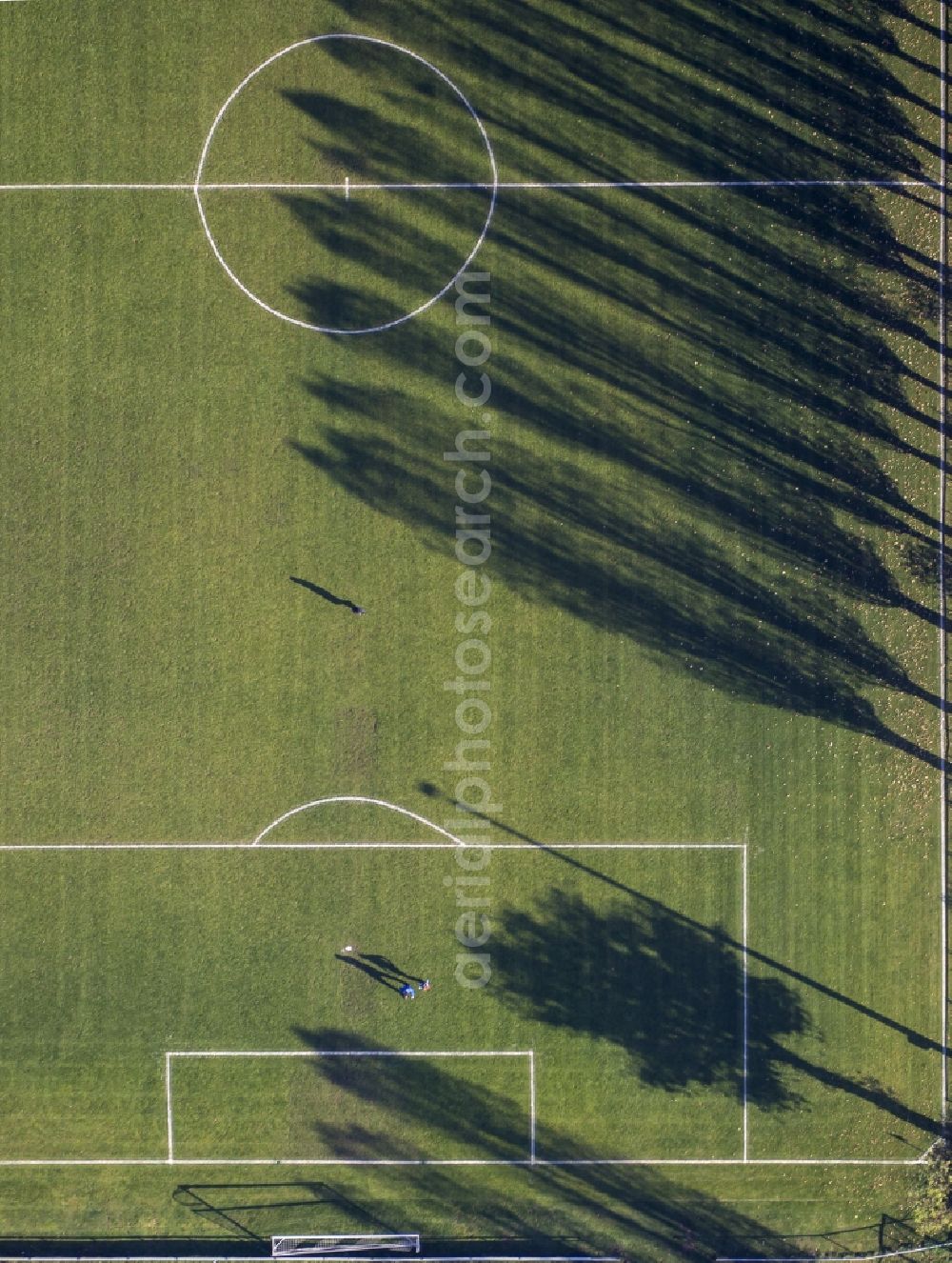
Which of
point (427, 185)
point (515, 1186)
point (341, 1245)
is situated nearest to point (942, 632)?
point (427, 185)

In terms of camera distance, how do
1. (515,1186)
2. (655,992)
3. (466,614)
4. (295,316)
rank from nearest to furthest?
(295,316) → (466,614) → (655,992) → (515,1186)

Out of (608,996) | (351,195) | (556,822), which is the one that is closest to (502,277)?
(351,195)

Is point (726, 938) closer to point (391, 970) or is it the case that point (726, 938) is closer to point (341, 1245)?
point (391, 970)

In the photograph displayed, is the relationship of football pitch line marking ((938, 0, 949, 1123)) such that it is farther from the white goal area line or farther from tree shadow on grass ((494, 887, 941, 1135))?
the white goal area line

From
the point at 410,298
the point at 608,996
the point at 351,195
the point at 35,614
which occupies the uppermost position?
the point at 351,195

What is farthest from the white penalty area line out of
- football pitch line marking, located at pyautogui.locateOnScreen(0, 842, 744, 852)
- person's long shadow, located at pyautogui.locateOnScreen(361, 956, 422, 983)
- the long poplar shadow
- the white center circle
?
person's long shadow, located at pyautogui.locateOnScreen(361, 956, 422, 983)

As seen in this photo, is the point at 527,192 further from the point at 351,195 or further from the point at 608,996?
the point at 608,996

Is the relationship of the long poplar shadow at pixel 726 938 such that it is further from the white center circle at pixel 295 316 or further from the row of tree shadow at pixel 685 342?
the white center circle at pixel 295 316
